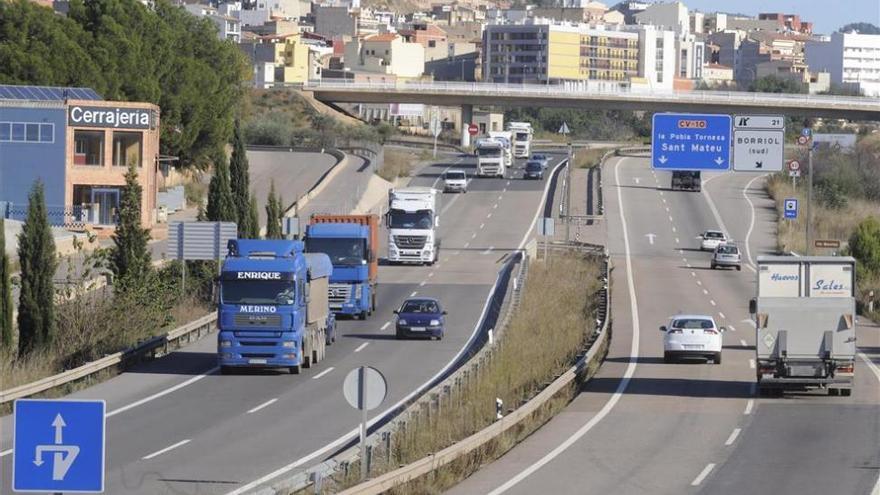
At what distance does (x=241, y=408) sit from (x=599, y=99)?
77.7m

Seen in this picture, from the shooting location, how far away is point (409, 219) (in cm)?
6531

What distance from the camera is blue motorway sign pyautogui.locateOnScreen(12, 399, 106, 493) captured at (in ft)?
33.8

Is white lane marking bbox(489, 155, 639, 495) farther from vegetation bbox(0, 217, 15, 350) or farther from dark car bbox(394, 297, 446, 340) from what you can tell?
vegetation bbox(0, 217, 15, 350)

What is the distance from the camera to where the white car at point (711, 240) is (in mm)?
78625

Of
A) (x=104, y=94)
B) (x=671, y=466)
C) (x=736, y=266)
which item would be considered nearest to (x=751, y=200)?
(x=736, y=266)

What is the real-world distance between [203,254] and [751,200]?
58007 mm

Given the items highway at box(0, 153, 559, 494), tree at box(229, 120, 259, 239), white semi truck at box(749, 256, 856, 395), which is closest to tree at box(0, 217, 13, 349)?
highway at box(0, 153, 559, 494)

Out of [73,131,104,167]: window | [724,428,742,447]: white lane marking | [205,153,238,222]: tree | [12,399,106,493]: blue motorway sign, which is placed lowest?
[724,428,742,447]: white lane marking

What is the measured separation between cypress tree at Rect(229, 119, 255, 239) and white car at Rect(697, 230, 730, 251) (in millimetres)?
28366

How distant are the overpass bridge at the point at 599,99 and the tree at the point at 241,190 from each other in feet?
117

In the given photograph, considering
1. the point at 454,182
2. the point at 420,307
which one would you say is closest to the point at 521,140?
the point at 454,182

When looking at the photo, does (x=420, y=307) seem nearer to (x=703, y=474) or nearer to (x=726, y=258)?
(x=703, y=474)

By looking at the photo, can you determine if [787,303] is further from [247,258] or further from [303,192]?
[303,192]

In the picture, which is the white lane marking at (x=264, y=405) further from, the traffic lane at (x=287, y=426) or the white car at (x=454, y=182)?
the white car at (x=454, y=182)
